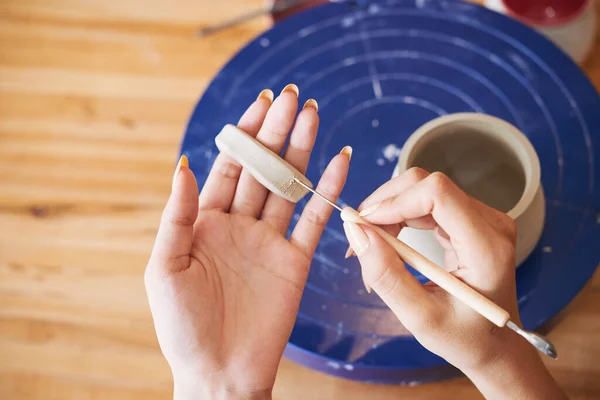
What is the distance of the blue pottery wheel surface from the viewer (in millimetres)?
790

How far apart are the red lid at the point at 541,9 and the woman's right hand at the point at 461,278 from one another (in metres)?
0.60

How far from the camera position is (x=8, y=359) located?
0.97 metres

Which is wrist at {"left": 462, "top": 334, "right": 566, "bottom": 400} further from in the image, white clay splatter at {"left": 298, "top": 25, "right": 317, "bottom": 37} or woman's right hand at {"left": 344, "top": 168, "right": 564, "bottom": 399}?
white clay splatter at {"left": 298, "top": 25, "right": 317, "bottom": 37}

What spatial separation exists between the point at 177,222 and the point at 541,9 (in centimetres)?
85

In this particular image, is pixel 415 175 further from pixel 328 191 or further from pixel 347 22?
pixel 347 22

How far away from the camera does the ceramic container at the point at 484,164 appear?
69 centimetres

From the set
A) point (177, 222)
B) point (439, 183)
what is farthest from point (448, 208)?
point (177, 222)

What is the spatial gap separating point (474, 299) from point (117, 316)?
2.04ft

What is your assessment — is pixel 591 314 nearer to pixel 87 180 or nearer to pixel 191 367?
pixel 191 367

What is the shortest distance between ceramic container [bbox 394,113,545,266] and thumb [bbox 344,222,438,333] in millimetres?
100

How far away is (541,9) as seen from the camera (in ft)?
3.75

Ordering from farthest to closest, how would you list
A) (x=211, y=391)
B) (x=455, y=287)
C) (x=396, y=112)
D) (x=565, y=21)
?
(x=565, y=21), (x=396, y=112), (x=211, y=391), (x=455, y=287)

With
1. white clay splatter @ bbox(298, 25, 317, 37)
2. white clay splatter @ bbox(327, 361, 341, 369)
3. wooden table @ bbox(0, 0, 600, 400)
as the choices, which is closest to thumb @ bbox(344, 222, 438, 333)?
white clay splatter @ bbox(327, 361, 341, 369)

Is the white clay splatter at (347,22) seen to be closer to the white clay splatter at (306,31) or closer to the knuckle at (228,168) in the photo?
the white clay splatter at (306,31)
